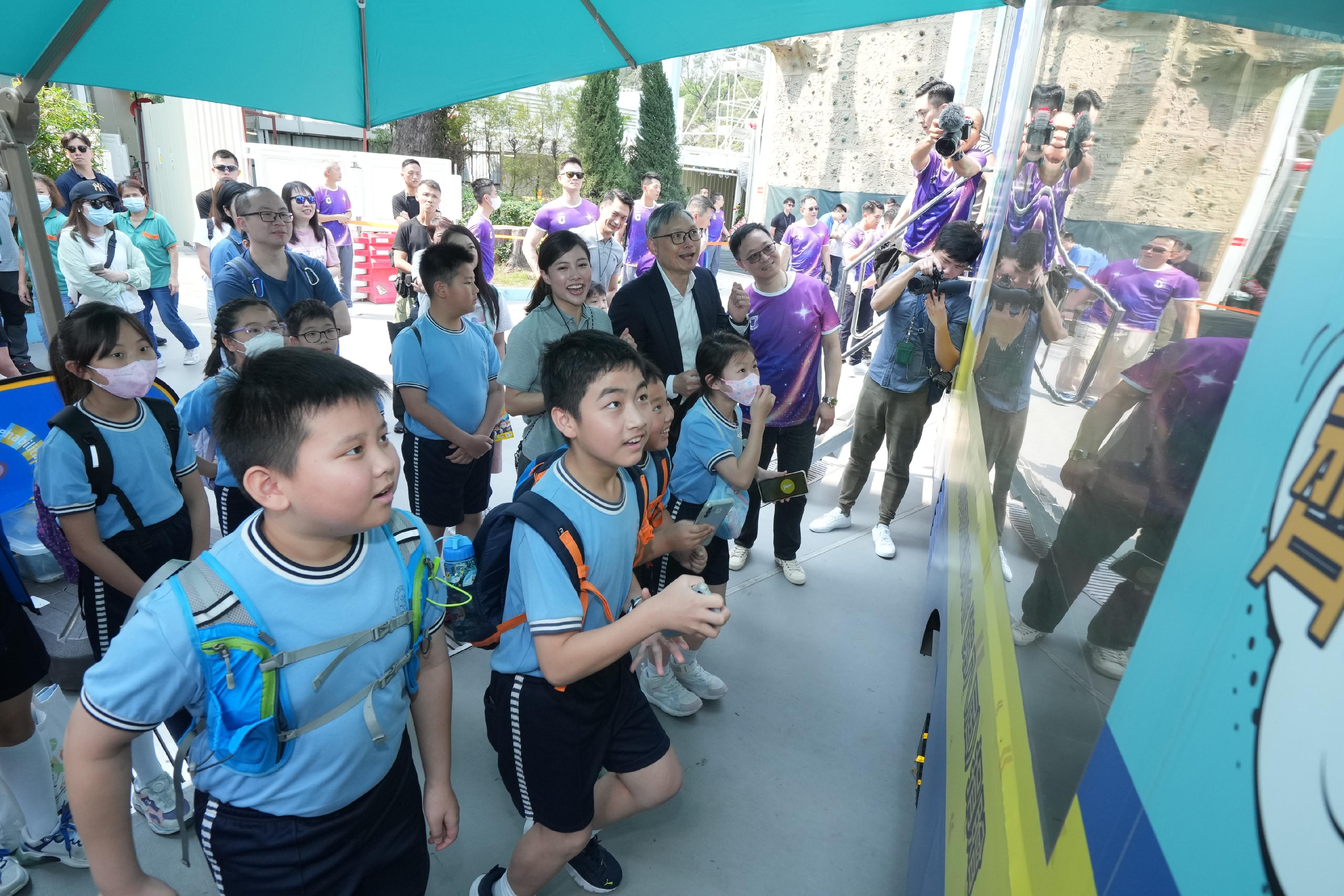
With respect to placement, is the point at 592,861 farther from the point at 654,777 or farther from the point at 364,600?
the point at 364,600

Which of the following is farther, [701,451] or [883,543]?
[883,543]

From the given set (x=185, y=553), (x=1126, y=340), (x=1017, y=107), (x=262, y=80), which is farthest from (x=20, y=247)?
(x=1126, y=340)

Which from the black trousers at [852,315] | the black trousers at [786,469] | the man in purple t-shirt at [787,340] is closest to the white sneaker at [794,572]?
the black trousers at [786,469]

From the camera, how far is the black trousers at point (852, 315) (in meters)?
9.84

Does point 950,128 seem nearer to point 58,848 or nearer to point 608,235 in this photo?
point 608,235

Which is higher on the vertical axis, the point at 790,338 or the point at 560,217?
the point at 560,217

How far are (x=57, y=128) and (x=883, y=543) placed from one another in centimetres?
1325

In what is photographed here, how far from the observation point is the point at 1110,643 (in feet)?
2.82

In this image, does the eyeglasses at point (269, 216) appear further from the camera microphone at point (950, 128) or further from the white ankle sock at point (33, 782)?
the camera microphone at point (950, 128)

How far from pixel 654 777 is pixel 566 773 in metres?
0.28

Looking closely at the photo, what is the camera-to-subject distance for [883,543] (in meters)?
4.43

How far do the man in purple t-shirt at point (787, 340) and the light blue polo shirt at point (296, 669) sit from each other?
2.32 metres

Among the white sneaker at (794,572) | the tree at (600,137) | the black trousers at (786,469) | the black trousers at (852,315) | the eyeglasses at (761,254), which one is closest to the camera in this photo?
the eyeglasses at (761,254)

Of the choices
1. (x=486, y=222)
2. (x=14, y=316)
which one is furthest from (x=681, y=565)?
(x=14, y=316)
